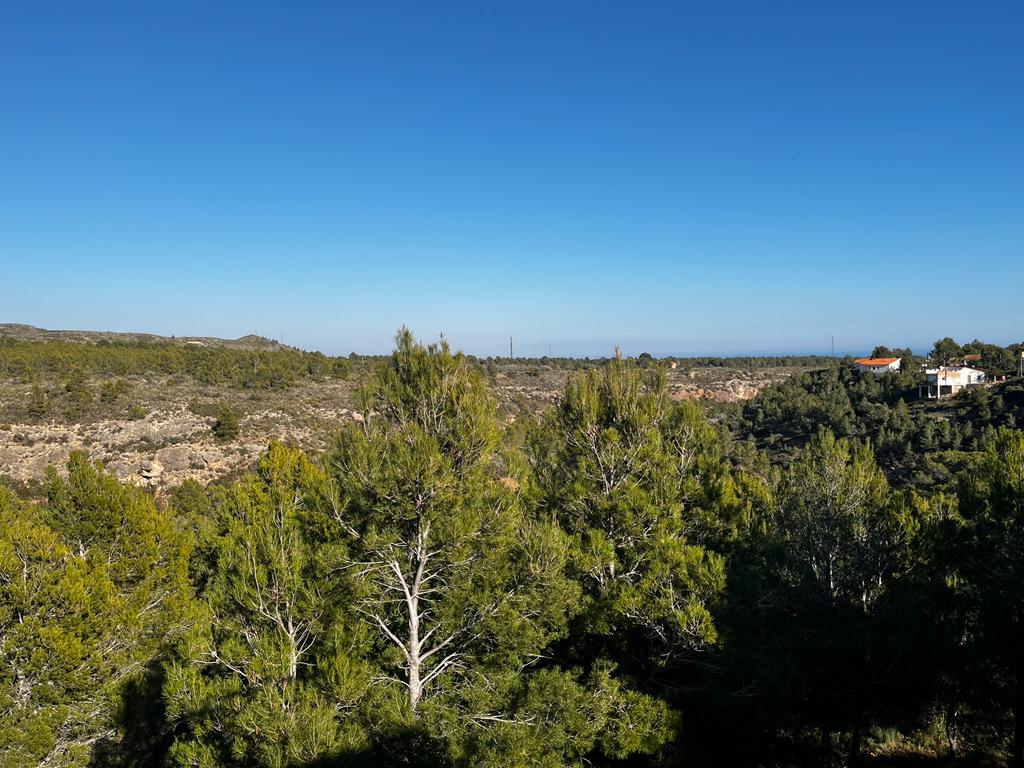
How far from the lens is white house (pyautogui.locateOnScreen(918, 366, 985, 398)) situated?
215 feet

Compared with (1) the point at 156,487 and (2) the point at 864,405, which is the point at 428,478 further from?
(2) the point at 864,405

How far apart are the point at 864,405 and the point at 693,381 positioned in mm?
39776

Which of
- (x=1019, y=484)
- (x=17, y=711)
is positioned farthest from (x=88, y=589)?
(x=1019, y=484)

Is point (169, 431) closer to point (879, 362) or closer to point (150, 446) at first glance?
point (150, 446)

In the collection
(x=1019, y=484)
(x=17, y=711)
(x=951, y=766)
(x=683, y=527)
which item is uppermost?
(x=1019, y=484)

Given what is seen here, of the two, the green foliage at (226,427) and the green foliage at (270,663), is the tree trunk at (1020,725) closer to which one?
the green foliage at (270,663)

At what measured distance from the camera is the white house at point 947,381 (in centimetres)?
6556

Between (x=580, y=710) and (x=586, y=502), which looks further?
(x=586, y=502)

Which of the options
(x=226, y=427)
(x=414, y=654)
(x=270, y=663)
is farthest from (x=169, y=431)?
(x=270, y=663)

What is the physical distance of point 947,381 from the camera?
6612 cm

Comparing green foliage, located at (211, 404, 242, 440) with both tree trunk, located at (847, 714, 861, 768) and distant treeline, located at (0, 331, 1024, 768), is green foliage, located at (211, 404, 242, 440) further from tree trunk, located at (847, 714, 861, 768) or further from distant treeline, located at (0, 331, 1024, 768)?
tree trunk, located at (847, 714, 861, 768)

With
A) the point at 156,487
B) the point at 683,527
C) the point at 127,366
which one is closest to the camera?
the point at 683,527

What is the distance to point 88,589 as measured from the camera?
10125 millimetres

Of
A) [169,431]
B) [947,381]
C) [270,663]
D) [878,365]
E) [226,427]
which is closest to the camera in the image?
[270,663]
